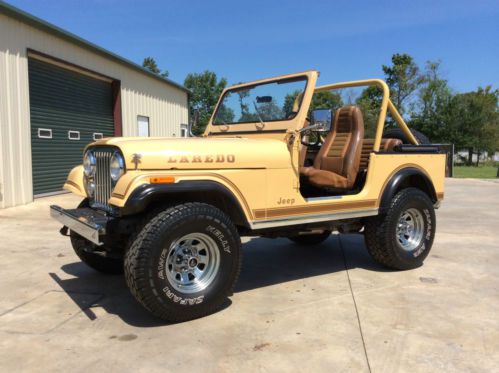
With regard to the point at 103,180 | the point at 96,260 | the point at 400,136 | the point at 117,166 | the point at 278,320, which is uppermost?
the point at 400,136

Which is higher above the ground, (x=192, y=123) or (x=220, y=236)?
(x=192, y=123)

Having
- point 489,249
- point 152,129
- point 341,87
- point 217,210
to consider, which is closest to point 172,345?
point 217,210

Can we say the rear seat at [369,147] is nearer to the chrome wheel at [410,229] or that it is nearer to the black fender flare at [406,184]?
the black fender flare at [406,184]

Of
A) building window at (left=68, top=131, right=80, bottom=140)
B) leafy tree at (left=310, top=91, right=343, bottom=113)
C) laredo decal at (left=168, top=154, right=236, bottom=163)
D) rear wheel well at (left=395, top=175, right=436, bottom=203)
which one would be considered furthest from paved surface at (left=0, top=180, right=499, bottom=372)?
building window at (left=68, top=131, right=80, bottom=140)

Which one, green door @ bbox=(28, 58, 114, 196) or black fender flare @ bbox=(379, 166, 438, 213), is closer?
black fender flare @ bbox=(379, 166, 438, 213)

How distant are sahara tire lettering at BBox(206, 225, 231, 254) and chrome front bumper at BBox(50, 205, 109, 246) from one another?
0.77 metres

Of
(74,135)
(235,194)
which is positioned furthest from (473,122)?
(235,194)

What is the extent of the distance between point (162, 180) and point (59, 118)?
30.0 ft

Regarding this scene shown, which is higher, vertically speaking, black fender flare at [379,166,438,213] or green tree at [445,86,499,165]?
green tree at [445,86,499,165]

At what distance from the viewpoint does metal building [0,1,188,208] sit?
921 cm

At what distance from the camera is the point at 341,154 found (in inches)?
190

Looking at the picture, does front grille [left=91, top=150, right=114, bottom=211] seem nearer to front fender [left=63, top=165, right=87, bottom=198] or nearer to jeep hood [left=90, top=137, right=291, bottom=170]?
jeep hood [left=90, top=137, right=291, bottom=170]

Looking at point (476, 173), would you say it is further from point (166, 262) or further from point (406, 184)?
point (166, 262)

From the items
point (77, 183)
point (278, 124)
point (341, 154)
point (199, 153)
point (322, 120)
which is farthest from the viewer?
point (341, 154)
